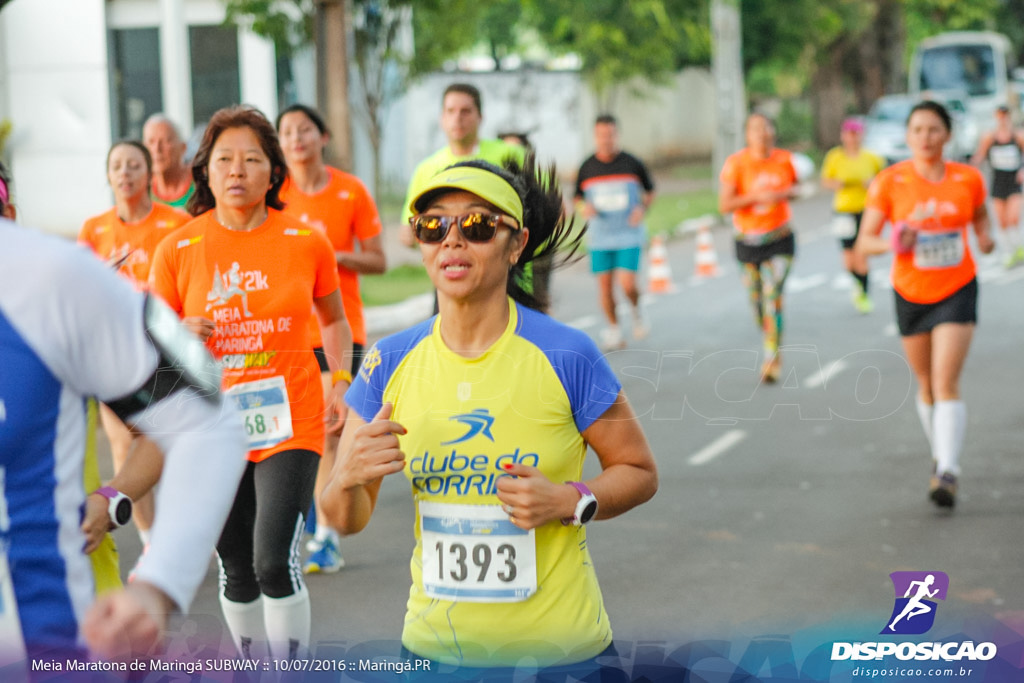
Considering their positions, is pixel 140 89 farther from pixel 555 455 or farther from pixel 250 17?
pixel 555 455

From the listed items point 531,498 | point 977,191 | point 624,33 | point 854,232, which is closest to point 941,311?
point 977,191

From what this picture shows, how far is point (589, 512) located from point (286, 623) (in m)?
1.82

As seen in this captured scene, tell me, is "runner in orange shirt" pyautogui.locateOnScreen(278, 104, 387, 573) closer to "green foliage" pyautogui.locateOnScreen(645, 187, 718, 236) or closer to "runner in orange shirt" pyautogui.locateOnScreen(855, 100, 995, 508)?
"runner in orange shirt" pyautogui.locateOnScreen(855, 100, 995, 508)

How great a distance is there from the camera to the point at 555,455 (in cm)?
307

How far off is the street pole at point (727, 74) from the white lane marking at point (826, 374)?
16.4 metres

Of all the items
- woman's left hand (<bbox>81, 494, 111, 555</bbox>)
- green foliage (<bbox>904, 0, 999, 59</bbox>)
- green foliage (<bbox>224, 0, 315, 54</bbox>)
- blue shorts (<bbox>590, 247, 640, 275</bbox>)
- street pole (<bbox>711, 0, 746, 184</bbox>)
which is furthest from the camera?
green foliage (<bbox>904, 0, 999, 59</bbox>)

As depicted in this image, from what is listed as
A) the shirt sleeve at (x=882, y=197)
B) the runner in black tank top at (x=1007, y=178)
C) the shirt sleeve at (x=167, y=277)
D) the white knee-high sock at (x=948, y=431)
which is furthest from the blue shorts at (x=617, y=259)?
the shirt sleeve at (x=167, y=277)

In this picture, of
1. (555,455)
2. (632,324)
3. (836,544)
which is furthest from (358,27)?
(555,455)

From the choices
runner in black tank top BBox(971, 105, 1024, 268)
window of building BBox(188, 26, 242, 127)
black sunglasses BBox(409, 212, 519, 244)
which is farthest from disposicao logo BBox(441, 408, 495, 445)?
runner in black tank top BBox(971, 105, 1024, 268)

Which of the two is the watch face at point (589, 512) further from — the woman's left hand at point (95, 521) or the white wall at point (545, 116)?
the white wall at point (545, 116)

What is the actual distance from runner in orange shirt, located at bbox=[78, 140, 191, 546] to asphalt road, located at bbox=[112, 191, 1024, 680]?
4.38ft

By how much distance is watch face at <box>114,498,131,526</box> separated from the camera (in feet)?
8.82

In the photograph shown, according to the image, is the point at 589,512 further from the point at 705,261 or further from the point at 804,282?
the point at 705,261

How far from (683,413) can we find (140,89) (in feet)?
23.8
